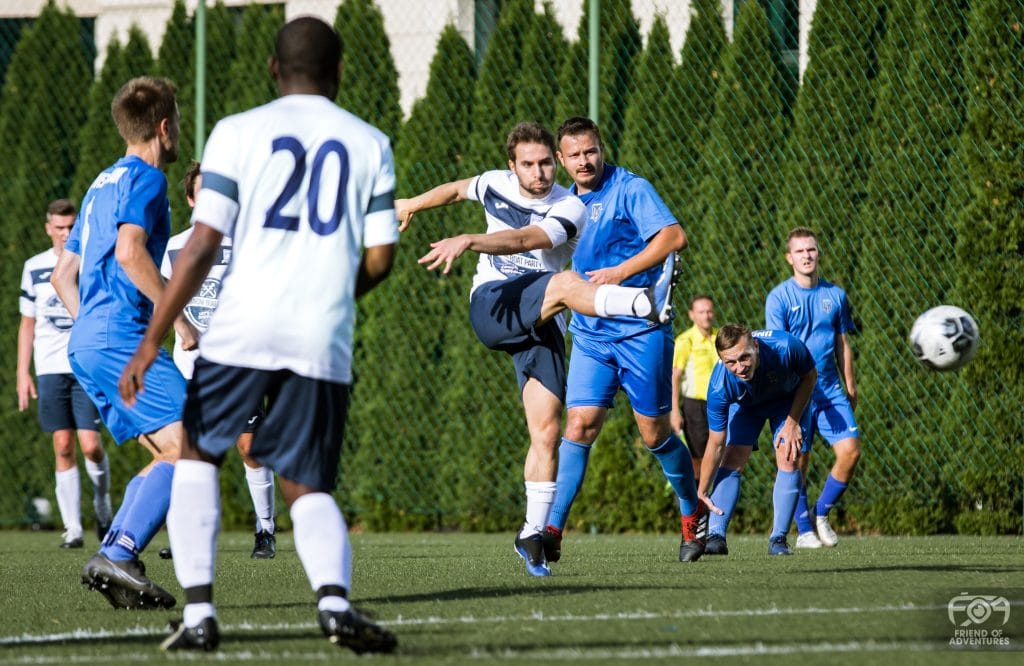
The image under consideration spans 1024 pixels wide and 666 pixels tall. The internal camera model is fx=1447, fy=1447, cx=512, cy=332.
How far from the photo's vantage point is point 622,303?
5.73 metres

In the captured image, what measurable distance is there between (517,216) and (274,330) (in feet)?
9.90

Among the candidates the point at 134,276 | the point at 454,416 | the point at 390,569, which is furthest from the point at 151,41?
the point at 134,276

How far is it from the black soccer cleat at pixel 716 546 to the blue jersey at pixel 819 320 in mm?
1542

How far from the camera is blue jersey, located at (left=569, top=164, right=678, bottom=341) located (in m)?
7.36

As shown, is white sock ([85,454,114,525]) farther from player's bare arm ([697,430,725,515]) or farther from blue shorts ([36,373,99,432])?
player's bare arm ([697,430,725,515])

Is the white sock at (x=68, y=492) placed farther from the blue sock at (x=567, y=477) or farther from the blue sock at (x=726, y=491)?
the blue sock at (x=567, y=477)

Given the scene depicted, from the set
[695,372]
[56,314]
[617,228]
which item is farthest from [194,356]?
[695,372]

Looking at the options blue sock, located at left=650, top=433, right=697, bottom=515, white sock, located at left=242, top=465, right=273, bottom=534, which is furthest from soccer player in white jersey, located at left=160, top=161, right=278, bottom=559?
blue sock, located at left=650, top=433, right=697, bottom=515

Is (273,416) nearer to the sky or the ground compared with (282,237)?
nearer to the ground

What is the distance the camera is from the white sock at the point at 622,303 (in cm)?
570

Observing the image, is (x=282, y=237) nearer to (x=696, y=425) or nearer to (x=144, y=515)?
(x=144, y=515)

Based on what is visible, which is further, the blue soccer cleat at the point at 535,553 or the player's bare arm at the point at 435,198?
the player's bare arm at the point at 435,198

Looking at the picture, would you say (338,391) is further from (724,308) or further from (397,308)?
(397,308)

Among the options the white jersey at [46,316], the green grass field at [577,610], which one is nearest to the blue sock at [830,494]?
the green grass field at [577,610]
